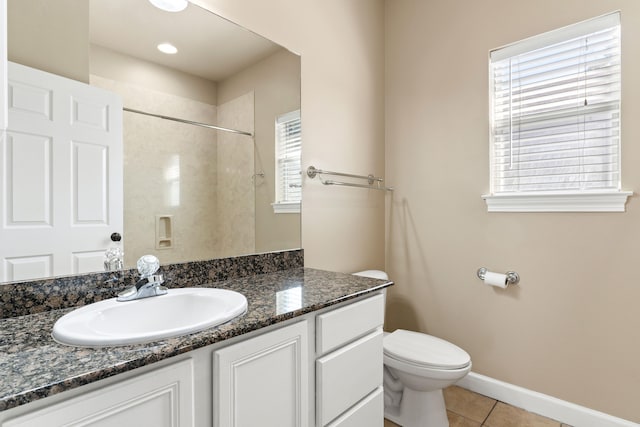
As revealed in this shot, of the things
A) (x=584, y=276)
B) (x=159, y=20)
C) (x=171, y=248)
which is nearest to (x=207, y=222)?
(x=171, y=248)

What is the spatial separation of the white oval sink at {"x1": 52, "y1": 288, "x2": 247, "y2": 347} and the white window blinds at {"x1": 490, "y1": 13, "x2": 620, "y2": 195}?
1705 millimetres

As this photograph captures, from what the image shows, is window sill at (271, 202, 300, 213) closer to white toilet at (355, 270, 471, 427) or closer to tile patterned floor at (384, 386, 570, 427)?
white toilet at (355, 270, 471, 427)

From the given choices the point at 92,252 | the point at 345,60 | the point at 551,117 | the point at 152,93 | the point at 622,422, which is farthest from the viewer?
the point at 345,60

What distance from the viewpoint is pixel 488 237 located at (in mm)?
1997

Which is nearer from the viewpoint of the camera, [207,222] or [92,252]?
[92,252]

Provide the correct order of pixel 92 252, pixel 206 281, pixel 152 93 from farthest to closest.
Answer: pixel 206 281 → pixel 152 93 → pixel 92 252

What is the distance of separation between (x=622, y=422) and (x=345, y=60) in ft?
8.02

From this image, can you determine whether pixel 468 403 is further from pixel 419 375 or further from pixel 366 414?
pixel 366 414

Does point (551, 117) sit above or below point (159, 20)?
below

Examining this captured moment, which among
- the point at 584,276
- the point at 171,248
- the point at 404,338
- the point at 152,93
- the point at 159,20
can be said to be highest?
the point at 159,20

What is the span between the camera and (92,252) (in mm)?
1117

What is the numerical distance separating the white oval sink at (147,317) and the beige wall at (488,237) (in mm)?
1545

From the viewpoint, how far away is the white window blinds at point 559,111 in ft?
5.42

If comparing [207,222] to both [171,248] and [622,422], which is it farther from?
[622,422]
